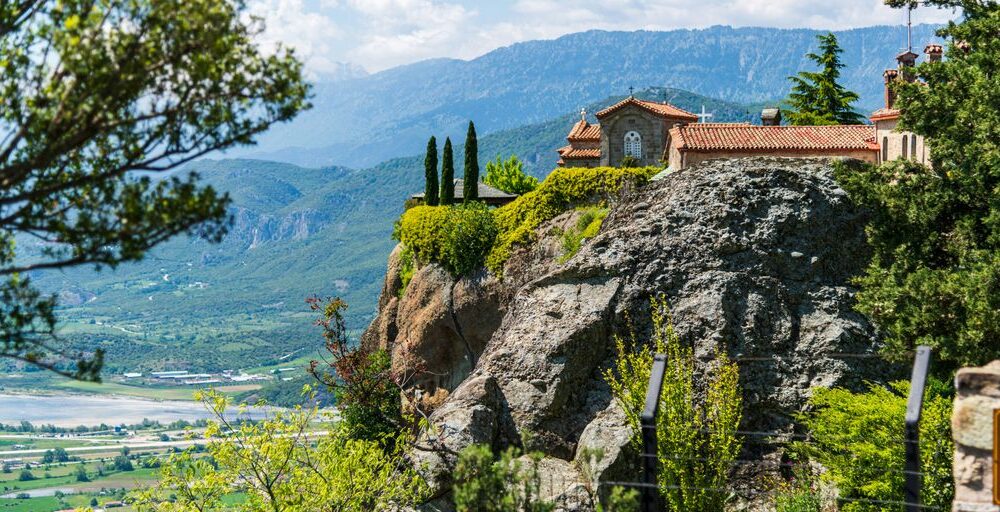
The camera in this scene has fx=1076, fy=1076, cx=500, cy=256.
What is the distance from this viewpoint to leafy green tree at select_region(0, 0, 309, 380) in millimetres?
7926

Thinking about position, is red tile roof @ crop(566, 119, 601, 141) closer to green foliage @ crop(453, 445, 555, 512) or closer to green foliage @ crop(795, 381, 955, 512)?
green foliage @ crop(795, 381, 955, 512)

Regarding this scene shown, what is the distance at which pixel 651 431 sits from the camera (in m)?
11.1

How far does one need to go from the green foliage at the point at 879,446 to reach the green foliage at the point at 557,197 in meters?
10.3

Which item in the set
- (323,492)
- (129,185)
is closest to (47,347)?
(129,185)

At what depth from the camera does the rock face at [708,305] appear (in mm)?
20656

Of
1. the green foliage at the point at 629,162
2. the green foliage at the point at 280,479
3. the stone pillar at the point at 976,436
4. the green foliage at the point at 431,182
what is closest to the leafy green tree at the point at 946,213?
the stone pillar at the point at 976,436

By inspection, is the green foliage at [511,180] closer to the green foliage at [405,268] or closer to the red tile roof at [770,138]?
the red tile roof at [770,138]

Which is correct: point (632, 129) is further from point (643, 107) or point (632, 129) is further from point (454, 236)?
point (454, 236)

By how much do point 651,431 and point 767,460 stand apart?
10.0 meters

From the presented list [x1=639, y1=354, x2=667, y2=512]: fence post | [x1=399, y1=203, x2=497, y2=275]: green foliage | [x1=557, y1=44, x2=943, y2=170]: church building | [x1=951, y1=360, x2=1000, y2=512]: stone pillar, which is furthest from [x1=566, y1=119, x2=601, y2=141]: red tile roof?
[x1=951, y1=360, x2=1000, y2=512]: stone pillar

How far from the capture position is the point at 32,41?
27.1 feet

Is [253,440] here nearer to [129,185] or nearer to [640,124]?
[129,185]

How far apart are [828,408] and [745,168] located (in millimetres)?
5532

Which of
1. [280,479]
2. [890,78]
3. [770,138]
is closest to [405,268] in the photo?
[770,138]
